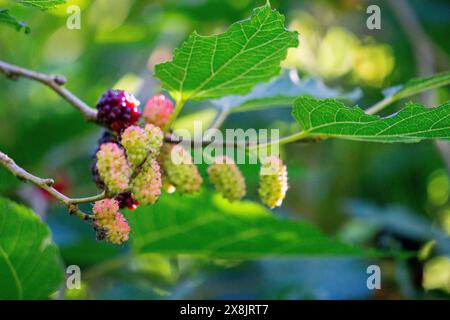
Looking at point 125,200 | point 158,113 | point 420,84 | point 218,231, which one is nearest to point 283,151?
point 218,231

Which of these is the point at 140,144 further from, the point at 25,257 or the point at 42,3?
the point at 25,257

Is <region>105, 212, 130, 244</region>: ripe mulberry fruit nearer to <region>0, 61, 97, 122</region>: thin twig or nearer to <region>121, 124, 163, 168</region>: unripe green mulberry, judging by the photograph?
<region>121, 124, 163, 168</region>: unripe green mulberry

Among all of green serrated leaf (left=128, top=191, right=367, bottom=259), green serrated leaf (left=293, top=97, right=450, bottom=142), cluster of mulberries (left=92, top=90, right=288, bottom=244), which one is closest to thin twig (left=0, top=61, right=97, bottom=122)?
cluster of mulberries (left=92, top=90, right=288, bottom=244)

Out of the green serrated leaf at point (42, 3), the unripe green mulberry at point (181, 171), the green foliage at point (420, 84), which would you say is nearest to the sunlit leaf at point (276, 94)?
the green foliage at point (420, 84)

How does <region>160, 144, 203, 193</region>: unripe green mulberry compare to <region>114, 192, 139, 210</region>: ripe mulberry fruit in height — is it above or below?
above

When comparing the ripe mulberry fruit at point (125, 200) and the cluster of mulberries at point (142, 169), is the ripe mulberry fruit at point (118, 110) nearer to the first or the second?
the cluster of mulberries at point (142, 169)
